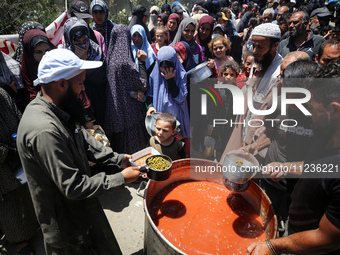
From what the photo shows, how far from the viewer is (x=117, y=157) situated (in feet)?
7.43

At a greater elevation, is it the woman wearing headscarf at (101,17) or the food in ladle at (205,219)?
the woman wearing headscarf at (101,17)

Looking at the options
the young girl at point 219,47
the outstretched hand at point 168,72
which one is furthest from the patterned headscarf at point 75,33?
the young girl at point 219,47

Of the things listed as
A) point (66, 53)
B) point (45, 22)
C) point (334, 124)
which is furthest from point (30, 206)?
point (45, 22)

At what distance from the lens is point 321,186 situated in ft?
4.45

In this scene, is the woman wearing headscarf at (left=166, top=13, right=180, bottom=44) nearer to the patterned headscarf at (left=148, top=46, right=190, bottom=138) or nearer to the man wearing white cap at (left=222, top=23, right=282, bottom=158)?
the patterned headscarf at (left=148, top=46, right=190, bottom=138)

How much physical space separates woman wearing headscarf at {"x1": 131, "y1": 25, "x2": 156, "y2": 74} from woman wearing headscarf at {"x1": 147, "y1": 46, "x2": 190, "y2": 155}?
0.34m

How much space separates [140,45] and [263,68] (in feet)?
6.96

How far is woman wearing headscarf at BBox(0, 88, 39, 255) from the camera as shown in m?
2.38

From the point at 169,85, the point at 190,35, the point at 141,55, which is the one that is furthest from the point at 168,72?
the point at 190,35

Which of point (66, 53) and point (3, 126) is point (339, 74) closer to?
point (66, 53)

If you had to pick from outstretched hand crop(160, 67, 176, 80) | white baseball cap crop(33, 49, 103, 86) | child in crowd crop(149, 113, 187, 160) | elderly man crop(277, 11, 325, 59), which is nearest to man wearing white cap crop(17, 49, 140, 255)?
white baseball cap crop(33, 49, 103, 86)

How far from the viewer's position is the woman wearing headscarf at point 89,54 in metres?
3.27

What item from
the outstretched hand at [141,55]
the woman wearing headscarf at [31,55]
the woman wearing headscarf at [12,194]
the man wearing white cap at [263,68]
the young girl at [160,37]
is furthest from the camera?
the young girl at [160,37]

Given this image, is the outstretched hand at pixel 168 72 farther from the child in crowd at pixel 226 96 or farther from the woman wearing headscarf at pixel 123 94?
the child in crowd at pixel 226 96
